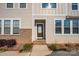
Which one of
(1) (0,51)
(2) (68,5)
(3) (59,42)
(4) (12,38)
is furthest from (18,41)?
(2) (68,5)

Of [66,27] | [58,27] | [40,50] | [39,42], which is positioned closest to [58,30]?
[58,27]

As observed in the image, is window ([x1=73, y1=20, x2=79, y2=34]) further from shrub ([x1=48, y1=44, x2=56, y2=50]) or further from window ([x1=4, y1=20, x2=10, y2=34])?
window ([x1=4, y1=20, x2=10, y2=34])

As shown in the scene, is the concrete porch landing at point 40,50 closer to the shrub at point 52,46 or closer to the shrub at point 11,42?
the shrub at point 52,46

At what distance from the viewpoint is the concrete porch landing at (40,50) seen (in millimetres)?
10867

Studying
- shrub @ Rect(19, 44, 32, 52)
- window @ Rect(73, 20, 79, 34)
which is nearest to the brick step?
shrub @ Rect(19, 44, 32, 52)

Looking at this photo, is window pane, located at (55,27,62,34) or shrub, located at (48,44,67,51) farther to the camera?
window pane, located at (55,27,62,34)

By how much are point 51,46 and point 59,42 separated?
645 millimetres

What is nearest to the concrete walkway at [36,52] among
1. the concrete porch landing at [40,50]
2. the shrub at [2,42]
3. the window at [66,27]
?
the concrete porch landing at [40,50]

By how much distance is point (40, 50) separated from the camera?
444 inches

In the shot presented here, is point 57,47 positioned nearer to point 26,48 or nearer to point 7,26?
point 26,48

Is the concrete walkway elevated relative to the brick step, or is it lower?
lower

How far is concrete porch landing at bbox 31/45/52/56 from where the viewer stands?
1087 cm

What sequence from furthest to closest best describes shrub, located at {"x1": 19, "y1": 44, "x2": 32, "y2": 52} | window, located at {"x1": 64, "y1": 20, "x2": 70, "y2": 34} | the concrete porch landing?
window, located at {"x1": 64, "y1": 20, "x2": 70, "y2": 34} < shrub, located at {"x1": 19, "y1": 44, "x2": 32, "y2": 52} < the concrete porch landing

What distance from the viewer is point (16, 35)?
12.3m
